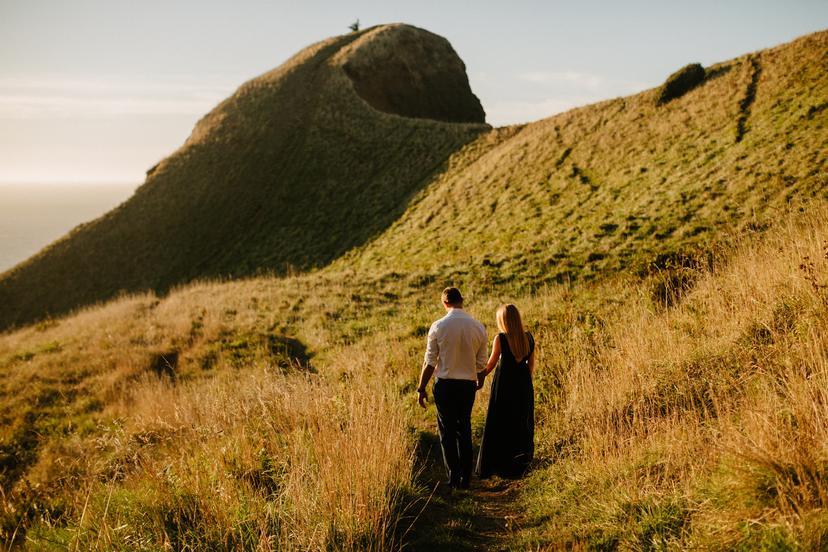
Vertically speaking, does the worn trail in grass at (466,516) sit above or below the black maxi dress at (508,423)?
below

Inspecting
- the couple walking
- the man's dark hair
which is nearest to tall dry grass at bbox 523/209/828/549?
the couple walking

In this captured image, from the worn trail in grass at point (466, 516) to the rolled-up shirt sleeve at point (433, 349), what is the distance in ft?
4.42

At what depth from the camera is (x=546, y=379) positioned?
325 inches

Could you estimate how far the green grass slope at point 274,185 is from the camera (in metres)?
36.2

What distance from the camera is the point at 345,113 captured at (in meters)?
48.2

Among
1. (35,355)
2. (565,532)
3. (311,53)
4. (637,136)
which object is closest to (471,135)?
(637,136)

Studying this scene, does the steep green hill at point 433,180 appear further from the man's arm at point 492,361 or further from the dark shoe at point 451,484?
the dark shoe at point 451,484

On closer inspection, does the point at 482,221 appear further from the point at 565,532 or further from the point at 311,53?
the point at 311,53

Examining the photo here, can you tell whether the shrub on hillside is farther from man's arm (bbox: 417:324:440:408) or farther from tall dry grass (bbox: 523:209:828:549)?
man's arm (bbox: 417:324:440:408)

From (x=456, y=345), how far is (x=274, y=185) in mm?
39965

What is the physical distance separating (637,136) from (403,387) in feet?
74.1

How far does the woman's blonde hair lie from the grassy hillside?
125 centimetres

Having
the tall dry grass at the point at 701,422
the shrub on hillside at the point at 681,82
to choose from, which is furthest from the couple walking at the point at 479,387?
the shrub on hillside at the point at 681,82

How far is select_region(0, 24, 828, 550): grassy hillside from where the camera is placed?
14.0ft
